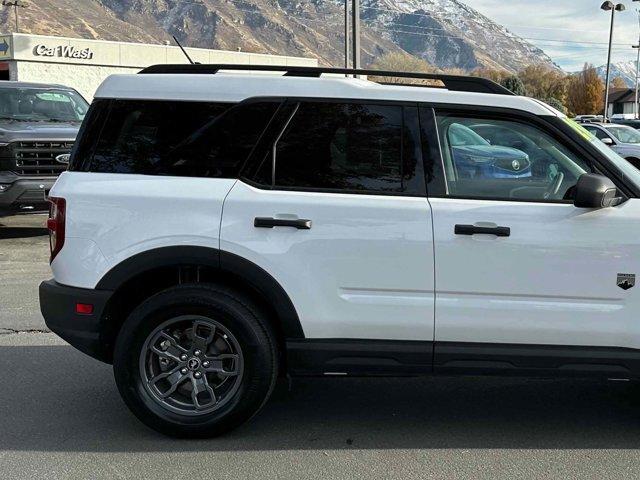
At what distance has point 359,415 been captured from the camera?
4.29 metres

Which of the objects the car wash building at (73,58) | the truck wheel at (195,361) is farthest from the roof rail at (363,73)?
the car wash building at (73,58)

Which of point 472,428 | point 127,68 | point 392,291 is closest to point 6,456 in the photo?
point 392,291

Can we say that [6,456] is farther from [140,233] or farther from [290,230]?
[290,230]

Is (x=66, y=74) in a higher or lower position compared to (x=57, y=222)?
higher

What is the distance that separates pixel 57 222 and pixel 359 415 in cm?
205

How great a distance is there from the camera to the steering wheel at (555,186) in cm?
375

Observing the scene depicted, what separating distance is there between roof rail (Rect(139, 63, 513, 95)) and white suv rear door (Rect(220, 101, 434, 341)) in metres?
0.28

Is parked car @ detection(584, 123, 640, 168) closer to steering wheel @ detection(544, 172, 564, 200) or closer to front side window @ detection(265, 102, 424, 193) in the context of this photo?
steering wheel @ detection(544, 172, 564, 200)

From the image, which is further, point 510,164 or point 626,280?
point 510,164

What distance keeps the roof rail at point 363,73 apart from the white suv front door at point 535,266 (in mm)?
387

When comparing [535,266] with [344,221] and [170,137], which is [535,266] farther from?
[170,137]

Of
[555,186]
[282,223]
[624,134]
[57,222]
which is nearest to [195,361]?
[282,223]

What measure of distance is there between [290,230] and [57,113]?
906 cm

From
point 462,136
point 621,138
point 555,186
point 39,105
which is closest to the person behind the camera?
point 555,186
